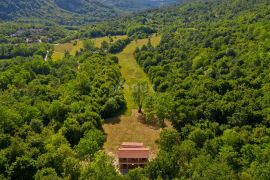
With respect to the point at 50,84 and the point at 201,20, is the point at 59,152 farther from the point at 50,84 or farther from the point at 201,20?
the point at 201,20

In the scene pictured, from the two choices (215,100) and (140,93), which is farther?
(140,93)

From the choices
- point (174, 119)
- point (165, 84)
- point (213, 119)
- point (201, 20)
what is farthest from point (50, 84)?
point (201, 20)

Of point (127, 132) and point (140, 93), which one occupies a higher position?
point (140, 93)

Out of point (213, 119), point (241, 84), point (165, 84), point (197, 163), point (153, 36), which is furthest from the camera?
point (153, 36)

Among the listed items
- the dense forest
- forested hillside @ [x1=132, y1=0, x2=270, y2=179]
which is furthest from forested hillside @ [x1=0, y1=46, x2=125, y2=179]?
forested hillside @ [x1=132, y1=0, x2=270, y2=179]

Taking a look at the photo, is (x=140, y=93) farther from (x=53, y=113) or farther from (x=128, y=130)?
(x=53, y=113)

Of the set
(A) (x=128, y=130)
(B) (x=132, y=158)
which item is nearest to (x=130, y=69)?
(A) (x=128, y=130)
